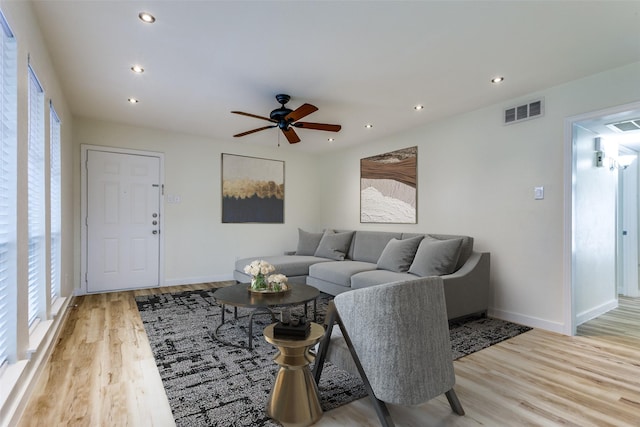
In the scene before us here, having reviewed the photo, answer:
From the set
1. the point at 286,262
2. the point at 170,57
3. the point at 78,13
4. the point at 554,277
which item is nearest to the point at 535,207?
the point at 554,277

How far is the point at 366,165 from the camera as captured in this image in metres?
5.48

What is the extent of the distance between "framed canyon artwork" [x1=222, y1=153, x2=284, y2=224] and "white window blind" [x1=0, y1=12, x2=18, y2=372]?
3681mm

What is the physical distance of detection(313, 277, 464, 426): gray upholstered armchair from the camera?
1556mm

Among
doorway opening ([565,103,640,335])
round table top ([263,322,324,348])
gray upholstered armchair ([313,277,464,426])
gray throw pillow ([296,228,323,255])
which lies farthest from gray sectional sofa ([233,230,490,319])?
round table top ([263,322,324,348])

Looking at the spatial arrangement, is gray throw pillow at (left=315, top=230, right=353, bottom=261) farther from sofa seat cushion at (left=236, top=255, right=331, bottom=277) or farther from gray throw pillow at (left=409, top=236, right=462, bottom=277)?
gray throw pillow at (left=409, top=236, right=462, bottom=277)

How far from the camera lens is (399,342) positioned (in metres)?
1.55

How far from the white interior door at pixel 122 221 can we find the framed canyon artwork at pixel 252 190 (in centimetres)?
109

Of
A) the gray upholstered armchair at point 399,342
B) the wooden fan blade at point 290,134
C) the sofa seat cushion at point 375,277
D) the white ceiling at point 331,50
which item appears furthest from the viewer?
the wooden fan blade at point 290,134

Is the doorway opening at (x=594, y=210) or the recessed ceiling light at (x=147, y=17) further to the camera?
the doorway opening at (x=594, y=210)

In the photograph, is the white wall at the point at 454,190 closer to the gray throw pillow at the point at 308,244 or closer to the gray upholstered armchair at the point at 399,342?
the gray throw pillow at the point at 308,244

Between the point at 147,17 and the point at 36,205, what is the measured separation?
1718mm

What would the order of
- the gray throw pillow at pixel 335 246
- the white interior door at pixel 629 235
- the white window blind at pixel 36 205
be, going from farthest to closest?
the gray throw pillow at pixel 335 246 < the white interior door at pixel 629 235 < the white window blind at pixel 36 205

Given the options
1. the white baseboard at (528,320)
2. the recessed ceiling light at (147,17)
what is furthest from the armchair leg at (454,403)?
the recessed ceiling light at (147,17)

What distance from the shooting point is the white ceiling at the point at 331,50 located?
208 centimetres
